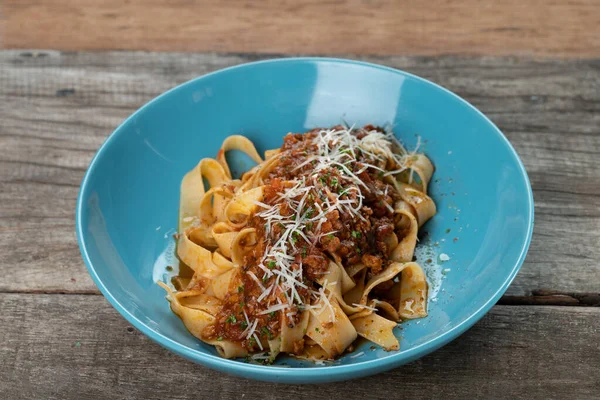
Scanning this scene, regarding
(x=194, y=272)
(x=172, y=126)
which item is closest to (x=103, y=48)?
(x=172, y=126)

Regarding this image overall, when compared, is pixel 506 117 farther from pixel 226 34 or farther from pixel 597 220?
pixel 226 34

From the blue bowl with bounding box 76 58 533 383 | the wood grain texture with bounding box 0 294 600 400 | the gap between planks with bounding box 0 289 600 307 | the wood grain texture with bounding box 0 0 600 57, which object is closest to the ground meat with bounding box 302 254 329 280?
the blue bowl with bounding box 76 58 533 383

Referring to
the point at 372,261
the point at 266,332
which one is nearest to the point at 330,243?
the point at 372,261

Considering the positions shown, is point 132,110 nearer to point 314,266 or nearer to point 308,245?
point 308,245

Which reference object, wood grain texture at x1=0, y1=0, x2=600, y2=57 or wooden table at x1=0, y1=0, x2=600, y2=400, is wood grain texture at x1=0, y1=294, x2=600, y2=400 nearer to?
wooden table at x1=0, y1=0, x2=600, y2=400

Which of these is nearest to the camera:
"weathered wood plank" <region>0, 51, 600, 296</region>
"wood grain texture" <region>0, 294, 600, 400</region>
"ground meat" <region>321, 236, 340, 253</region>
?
"wood grain texture" <region>0, 294, 600, 400</region>

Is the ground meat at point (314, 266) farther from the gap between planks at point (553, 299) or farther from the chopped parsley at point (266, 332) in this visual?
the gap between planks at point (553, 299)
